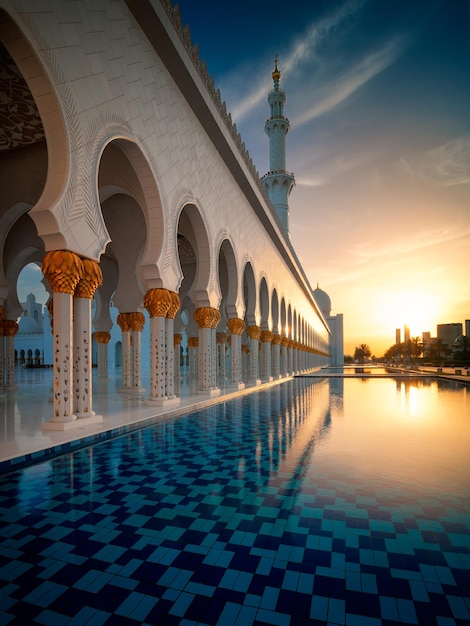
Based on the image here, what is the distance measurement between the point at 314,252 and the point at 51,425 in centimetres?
1984

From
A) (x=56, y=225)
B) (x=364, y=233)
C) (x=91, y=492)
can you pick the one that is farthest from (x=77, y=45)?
(x=364, y=233)

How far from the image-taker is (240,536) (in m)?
2.05

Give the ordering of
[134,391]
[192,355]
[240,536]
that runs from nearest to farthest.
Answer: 1. [240,536]
2. [134,391]
3. [192,355]

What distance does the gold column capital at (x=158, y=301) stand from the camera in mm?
6305

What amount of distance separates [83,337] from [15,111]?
156 inches

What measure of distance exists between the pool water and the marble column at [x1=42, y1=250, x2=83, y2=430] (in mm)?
603

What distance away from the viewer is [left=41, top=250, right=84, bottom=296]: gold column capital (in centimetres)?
421

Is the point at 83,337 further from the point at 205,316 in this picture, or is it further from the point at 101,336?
the point at 101,336

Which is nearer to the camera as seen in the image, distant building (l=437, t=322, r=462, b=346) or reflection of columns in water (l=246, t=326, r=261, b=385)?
reflection of columns in water (l=246, t=326, r=261, b=385)

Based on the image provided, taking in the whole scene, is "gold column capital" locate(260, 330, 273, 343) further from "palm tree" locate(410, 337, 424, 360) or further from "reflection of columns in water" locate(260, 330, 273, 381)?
"palm tree" locate(410, 337, 424, 360)

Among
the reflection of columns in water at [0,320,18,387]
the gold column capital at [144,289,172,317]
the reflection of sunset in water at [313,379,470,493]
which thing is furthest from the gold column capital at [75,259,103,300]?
the reflection of columns in water at [0,320,18,387]

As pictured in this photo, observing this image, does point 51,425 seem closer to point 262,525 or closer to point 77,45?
point 262,525

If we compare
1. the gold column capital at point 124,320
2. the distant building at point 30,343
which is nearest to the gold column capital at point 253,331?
the gold column capital at point 124,320

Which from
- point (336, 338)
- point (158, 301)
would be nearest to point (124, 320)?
point (158, 301)
